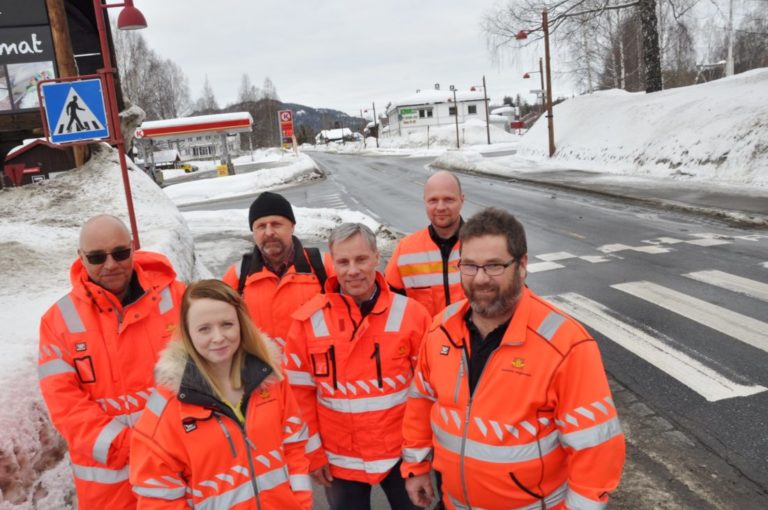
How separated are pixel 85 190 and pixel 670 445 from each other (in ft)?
26.8

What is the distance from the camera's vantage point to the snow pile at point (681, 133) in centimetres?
1553

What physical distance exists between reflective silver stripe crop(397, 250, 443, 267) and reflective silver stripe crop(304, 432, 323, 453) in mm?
1303

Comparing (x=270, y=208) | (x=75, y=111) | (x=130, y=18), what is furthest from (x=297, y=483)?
(x=130, y=18)

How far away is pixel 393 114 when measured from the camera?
8800 cm

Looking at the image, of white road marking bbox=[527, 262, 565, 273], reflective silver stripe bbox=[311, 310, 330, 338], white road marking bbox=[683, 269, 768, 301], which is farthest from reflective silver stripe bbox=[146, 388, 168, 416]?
white road marking bbox=[527, 262, 565, 273]

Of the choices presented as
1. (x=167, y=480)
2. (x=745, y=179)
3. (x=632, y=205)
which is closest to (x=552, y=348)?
(x=167, y=480)

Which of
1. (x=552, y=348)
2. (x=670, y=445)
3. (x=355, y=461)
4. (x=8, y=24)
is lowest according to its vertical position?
(x=670, y=445)

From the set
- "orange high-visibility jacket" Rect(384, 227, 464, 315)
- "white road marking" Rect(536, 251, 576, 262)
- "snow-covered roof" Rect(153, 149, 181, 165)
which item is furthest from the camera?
"snow-covered roof" Rect(153, 149, 181, 165)

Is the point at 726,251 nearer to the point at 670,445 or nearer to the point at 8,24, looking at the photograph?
the point at 670,445

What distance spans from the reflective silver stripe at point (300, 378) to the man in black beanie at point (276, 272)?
0.46 metres

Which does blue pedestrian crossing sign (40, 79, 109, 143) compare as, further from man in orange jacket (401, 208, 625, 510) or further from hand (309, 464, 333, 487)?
man in orange jacket (401, 208, 625, 510)

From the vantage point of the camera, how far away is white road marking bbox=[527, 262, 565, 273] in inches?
342

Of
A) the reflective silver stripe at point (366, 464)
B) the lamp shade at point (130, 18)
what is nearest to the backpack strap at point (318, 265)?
the reflective silver stripe at point (366, 464)

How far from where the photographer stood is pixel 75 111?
5508 millimetres
